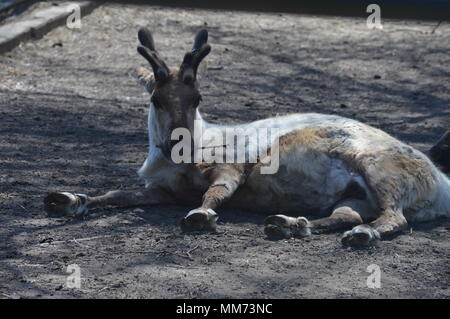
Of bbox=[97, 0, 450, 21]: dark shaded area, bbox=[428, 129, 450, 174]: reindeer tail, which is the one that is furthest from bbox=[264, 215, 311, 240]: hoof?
bbox=[97, 0, 450, 21]: dark shaded area

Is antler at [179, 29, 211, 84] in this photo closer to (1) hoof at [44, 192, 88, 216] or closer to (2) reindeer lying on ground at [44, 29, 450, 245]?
(2) reindeer lying on ground at [44, 29, 450, 245]

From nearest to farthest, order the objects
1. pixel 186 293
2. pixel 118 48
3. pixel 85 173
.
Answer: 1. pixel 186 293
2. pixel 85 173
3. pixel 118 48

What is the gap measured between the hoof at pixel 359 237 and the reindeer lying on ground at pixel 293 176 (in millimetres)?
237

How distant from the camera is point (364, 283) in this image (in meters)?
4.62

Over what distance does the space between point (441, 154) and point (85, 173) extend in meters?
2.69

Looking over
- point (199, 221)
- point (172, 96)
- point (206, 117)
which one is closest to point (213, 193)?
point (199, 221)

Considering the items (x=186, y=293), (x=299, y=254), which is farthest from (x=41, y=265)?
(x=299, y=254)

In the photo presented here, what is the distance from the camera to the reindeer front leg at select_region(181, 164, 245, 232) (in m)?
5.54

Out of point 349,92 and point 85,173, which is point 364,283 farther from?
point 349,92

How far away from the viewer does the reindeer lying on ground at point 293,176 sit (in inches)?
229

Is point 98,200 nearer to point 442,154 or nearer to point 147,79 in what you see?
point 147,79

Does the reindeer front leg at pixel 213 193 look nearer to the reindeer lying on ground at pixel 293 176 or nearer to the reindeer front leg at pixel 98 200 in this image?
the reindeer lying on ground at pixel 293 176

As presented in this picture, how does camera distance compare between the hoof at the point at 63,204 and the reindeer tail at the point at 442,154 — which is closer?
the hoof at the point at 63,204

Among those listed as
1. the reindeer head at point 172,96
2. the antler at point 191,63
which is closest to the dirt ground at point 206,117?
the reindeer head at point 172,96
